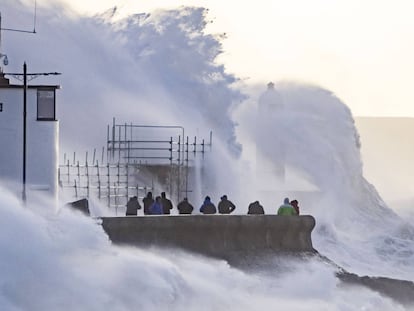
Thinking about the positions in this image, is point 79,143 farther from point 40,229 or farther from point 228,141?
point 40,229

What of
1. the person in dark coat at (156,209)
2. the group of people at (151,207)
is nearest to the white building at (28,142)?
the group of people at (151,207)

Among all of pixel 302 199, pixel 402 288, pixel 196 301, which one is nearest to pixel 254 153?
pixel 302 199

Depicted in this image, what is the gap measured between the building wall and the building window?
8cm

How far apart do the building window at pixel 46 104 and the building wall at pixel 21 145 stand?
8cm

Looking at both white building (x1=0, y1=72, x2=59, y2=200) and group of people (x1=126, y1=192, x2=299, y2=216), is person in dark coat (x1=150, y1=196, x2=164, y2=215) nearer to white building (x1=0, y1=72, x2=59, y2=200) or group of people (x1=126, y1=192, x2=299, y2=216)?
group of people (x1=126, y1=192, x2=299, y2=216)

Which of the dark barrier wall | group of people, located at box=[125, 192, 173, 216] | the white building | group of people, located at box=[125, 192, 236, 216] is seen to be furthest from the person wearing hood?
the white building

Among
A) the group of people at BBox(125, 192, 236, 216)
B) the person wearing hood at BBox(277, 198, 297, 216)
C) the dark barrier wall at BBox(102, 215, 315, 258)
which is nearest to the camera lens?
the dark barrier wall at BBox(102, 215, 315, 258)

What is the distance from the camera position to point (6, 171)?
19922 mm

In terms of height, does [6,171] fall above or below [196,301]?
above

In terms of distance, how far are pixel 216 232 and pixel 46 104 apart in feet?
8.91

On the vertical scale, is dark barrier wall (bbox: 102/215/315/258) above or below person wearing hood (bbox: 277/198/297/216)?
below

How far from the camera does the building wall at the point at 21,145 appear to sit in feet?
65.4

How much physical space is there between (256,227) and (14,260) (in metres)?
5.76

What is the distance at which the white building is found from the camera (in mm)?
19906
